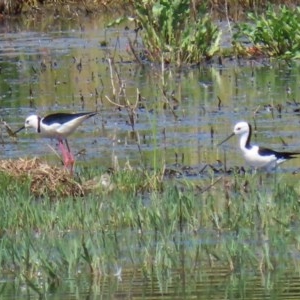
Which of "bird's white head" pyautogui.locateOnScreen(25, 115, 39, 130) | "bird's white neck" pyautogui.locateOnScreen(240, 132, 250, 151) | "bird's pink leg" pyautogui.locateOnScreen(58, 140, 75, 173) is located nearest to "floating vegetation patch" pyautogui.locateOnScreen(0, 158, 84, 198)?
"bird's pink leg" pyautogui.locateOnScreen(58, 140, 75, 173)

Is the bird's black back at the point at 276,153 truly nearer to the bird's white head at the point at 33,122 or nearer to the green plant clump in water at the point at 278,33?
the bird's white head at the point at 33,122

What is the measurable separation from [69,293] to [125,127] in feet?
23.1

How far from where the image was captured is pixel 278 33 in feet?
57.5

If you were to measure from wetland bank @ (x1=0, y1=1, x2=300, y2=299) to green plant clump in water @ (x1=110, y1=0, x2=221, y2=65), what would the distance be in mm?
241

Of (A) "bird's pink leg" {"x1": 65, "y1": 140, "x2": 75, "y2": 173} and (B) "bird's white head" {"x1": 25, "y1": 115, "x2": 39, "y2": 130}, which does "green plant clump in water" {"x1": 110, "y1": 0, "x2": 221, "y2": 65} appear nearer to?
(B) "bird's white head" {"x1": 25, "y1": 115, "x2": 39, "y2": 130}

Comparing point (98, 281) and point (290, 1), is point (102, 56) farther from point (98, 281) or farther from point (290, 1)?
point (98, 281)

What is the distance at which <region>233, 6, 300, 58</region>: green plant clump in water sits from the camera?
17.3 m

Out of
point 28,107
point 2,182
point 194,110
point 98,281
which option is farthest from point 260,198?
point 28,107

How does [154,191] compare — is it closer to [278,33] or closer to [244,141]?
[244,141]

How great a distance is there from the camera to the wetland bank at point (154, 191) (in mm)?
6859

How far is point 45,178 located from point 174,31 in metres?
7.90

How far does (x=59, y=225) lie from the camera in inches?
324

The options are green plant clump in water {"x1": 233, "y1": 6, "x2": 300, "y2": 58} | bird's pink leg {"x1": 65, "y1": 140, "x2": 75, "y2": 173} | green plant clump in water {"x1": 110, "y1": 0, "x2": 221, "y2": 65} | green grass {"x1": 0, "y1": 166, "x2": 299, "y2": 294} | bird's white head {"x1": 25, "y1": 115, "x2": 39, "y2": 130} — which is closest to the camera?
green grass {"x1": 0, "y1": 166, "x2": 299, "y2": 294}

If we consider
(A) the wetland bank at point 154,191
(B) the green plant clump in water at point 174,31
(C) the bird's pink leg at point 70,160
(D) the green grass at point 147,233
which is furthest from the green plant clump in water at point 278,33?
(D) the green grass at point 147,233
